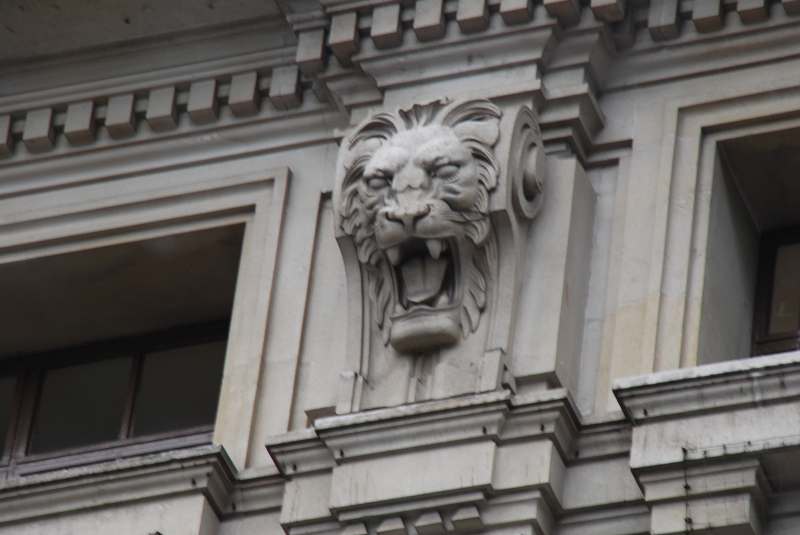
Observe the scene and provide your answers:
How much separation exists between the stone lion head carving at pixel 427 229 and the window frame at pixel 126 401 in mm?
1776

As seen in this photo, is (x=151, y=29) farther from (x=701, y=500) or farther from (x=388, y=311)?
(x=701, y=500)

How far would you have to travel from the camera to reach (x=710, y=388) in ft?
30.8

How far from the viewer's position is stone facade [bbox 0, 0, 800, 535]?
31.7 feet

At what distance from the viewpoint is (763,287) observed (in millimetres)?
11148

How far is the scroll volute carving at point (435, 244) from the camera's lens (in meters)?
10.3

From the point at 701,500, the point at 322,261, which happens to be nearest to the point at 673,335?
the point at 701,500

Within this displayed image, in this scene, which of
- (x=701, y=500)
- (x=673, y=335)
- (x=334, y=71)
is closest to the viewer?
(x=701, y=500)

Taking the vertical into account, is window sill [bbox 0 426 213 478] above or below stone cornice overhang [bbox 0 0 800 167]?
below

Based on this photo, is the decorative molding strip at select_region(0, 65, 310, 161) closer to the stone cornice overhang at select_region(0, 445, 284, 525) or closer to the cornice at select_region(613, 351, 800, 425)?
the stone cornice overhang at select_region(0, 445, 284, 525)

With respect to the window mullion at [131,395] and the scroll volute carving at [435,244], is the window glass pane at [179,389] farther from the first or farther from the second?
the scroll volute carving at [435,244]

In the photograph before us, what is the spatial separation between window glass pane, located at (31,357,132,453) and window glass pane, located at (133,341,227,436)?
0.16 meters

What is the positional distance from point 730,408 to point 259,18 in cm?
406

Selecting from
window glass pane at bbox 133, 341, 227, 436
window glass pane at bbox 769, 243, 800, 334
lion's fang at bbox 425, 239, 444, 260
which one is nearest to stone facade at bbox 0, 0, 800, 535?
lion's fang at bbox 425, 239, 444, 260

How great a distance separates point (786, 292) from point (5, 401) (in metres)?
4.71
